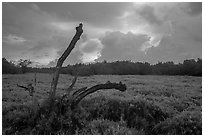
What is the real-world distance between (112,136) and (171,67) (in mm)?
39045

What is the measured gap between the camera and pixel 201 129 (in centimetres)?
997

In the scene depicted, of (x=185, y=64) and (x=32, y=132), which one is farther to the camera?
(x=185, y=64)

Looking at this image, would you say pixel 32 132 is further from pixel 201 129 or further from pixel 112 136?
pixel 201 129

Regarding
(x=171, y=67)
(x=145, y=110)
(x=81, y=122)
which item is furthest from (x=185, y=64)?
(x=81, y=122)

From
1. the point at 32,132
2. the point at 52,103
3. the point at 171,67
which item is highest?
the point at 171,67

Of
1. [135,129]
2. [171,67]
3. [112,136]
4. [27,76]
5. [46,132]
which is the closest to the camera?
[112,136]

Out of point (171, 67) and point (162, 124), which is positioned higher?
point (171, 67)

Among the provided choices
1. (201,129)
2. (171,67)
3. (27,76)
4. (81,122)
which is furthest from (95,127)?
(171,67)

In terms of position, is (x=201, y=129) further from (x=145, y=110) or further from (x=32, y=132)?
(x=32, y=132)

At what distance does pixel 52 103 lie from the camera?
36.5 feet

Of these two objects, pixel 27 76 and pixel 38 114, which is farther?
pixel 27 76

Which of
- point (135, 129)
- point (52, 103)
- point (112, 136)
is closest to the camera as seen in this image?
point (112, 136)

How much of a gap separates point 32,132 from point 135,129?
180 inches

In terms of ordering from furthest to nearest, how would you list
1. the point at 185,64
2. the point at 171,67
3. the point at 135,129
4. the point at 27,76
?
the point at 171,67, the point at 185,64, the point at 27,76, the point at 135,129
